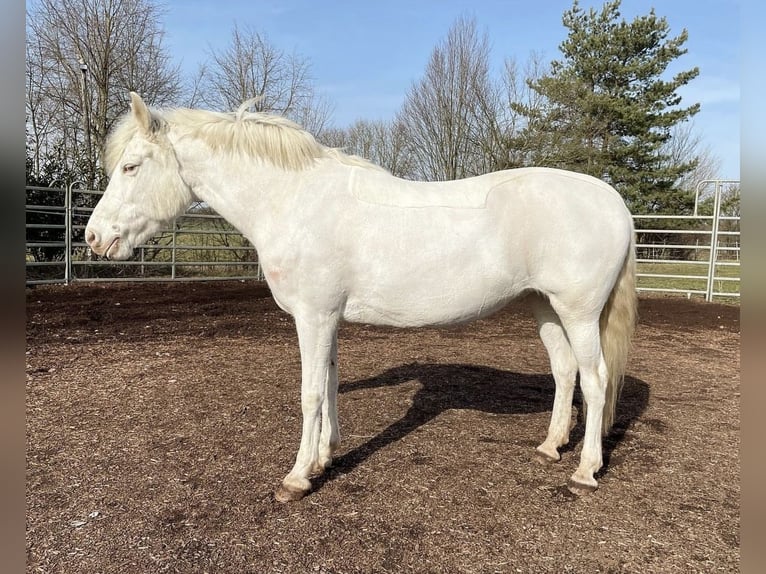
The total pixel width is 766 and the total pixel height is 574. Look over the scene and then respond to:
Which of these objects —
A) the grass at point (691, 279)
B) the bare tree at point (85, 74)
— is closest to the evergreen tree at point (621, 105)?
the grass at point (691, 279)

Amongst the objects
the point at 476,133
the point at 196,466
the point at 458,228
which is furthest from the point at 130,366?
the point at 476,133

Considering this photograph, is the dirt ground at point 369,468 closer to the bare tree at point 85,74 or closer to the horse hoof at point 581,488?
the horse hoof at point 581,488

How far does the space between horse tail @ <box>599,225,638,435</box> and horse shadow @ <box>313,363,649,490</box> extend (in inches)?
28.6

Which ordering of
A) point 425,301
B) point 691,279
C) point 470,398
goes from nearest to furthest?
point 425,301
point 470,398
point 691,279

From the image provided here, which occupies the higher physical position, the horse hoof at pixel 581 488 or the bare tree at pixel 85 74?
the bare tree at pixel 85 74

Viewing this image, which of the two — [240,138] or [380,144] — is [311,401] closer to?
[240,138]

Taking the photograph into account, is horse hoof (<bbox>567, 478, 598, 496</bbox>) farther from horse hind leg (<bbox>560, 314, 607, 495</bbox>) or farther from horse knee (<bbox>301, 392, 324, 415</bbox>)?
horse knee (<bbox>301, 392, 324, 415</bbox>)

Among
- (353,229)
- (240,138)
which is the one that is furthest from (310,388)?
(240,138)

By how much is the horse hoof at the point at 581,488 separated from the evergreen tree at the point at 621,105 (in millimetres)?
18106

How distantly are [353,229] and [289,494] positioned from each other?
5.34 ft

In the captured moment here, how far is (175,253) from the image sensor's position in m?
13.2

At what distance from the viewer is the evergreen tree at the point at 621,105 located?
19141 mm

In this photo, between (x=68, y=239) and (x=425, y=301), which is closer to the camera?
(x=425, y=301)

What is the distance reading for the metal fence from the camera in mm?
10883
